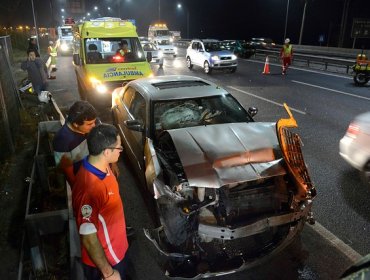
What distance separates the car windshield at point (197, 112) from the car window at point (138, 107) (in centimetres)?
38

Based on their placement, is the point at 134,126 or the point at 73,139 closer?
the point at 73,139

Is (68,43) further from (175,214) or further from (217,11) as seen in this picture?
(217,11)

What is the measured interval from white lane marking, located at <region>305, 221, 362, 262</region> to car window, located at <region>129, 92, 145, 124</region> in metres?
2.96

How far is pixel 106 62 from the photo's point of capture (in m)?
10.2

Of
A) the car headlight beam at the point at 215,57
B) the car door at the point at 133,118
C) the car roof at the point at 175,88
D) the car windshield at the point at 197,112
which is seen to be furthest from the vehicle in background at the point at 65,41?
the car windshield at the point at 197,112

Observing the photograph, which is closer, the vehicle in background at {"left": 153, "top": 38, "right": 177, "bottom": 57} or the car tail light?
the car tail light

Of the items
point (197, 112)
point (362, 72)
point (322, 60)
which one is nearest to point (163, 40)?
point (322, 60)

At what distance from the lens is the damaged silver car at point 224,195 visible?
11.2 feet

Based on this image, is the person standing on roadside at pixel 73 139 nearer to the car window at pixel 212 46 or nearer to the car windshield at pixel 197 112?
the car windshield at pixel 197 112

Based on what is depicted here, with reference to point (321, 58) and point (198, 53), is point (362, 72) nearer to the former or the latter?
point (321, 58)

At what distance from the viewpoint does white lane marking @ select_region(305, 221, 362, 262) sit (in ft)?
12.8

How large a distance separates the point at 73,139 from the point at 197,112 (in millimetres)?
2262

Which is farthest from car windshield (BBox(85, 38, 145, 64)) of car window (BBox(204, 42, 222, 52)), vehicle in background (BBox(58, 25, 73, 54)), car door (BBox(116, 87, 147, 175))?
vehicle in background (BBox(58, 25, 73, 54))

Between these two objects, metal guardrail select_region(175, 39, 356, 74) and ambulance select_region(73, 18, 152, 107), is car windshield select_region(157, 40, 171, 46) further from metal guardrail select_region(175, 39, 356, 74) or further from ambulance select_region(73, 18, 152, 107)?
ambulance select_region(73, 18, 152, 107)
